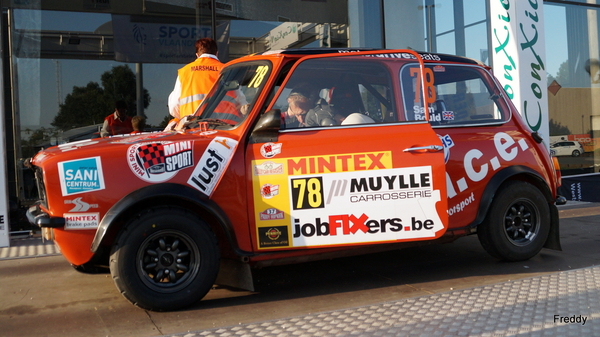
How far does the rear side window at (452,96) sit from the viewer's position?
485 centimetres

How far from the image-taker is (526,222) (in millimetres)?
5445

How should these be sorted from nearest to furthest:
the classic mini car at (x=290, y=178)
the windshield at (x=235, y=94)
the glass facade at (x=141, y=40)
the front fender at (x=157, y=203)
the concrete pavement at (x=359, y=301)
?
1. the concrete pavement at (x=359, y=301)
2. the front fender at (x=157, y=203)
3. the classic mini car at (x=290, y=178)
4. the windshield at (x=235, y=94)
5. the glass facade at (x=141, y=40)

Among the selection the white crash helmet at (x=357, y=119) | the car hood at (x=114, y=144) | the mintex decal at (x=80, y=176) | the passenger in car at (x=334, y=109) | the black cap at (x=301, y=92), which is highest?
the black cap at (x=301, y=92)

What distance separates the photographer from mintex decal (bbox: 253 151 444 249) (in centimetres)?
432

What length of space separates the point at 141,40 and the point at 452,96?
6.38m

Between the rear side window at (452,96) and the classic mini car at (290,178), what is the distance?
0.05ft

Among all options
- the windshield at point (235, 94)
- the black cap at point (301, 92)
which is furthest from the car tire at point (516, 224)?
the windshield at point (235, 94)

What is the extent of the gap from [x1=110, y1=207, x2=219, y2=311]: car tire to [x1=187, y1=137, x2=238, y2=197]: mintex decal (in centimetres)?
23

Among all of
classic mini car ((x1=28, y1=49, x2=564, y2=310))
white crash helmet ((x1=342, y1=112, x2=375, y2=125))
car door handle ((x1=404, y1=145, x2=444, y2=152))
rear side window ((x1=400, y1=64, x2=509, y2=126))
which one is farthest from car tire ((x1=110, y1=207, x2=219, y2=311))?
rear side window ((x1=400, y1=64, x2=509, y2=126))

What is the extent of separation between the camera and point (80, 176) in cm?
397

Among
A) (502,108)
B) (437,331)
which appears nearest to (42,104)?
(502,108)

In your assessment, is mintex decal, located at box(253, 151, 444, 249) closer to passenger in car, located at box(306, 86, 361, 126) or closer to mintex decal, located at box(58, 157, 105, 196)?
passenger in car, located at box(306, 86, 361, 126)

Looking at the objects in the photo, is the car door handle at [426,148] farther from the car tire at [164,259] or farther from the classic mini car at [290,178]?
the car tire at [164,259]

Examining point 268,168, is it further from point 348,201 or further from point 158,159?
point 158,159
